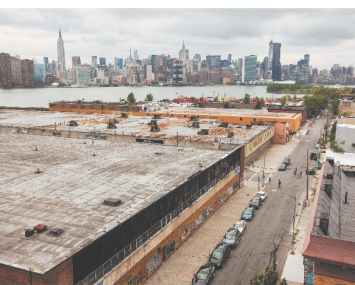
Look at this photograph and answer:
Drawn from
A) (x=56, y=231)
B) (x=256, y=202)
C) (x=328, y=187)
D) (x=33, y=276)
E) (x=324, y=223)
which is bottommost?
(x=256, y=202)

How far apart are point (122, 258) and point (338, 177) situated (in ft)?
53.8

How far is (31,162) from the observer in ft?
87.0

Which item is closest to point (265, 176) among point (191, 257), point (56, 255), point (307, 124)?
point (191, 257)

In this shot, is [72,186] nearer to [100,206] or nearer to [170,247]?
[100,206]

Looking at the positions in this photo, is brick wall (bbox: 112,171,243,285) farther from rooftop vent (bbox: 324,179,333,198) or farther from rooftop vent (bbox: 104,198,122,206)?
rooftop vent (bbox: 324,179,333,198)

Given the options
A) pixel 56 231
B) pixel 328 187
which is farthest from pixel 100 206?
pixel 328 187

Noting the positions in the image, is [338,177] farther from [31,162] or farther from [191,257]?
[31,162]

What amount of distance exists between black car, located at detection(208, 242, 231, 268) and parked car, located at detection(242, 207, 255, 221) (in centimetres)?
596

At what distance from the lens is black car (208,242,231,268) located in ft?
66.8

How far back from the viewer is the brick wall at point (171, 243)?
17.5m

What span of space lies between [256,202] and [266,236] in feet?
19.7

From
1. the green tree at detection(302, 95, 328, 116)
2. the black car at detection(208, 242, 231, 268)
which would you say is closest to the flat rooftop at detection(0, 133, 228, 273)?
the black car at detection(208, 242, 231, 268)

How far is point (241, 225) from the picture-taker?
25.4 meters

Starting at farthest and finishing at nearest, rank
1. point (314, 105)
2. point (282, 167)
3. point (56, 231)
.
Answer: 1. point (314, 105)
2. point (282, 167)
3. point (56, 231)
